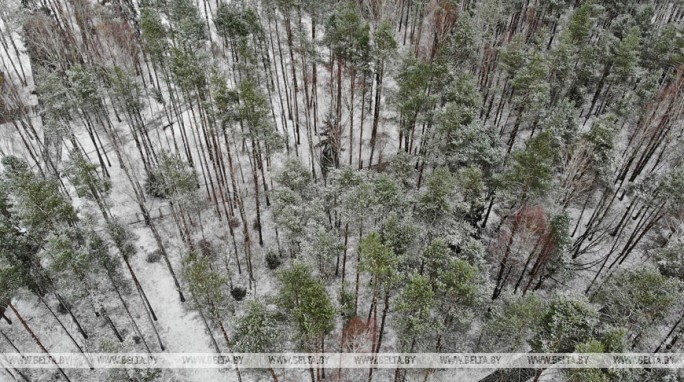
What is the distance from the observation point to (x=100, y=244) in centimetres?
2906

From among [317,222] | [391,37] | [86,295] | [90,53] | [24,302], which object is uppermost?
[391,37]

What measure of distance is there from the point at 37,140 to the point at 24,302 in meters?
13.1

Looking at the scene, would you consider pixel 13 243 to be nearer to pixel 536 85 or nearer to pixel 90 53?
pixel 90 53

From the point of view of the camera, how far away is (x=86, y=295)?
97.2ft

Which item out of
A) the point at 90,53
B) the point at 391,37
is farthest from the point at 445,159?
the point at 90,53

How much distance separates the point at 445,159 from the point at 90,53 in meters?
31.3

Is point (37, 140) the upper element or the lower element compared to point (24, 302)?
upper

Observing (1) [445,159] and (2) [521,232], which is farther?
(1) [445,159]

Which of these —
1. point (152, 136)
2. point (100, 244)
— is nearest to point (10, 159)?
point (100, 244)

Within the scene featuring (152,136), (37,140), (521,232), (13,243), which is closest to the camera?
(13,243)

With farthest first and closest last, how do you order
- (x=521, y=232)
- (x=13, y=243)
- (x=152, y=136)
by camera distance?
1. (x=152, y=136)
2. (x=521, y=232)
3. (x=13, y=243)

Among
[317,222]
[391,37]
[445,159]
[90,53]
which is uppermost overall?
[391,37]

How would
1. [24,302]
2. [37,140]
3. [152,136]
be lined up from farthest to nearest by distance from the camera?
[152,136]
[37,140]
[24,302]

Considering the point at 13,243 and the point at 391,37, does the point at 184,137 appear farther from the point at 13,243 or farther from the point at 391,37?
the point at 391,37
